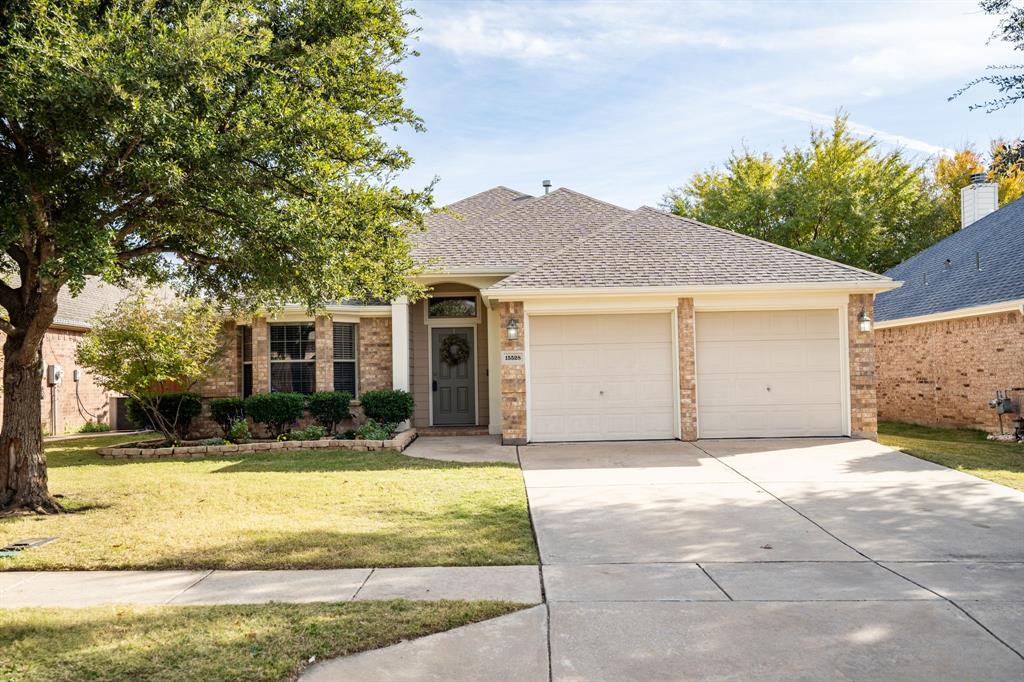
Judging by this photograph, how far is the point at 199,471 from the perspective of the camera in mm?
10844

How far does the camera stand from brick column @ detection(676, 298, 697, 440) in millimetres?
12781

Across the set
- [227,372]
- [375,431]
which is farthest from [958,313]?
[227,372]

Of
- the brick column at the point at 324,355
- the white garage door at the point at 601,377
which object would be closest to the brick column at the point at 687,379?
the white garage door at the point at 601,377

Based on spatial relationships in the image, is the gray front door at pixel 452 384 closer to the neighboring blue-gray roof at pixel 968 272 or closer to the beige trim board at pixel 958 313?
the beige trim board at pixel 958 313

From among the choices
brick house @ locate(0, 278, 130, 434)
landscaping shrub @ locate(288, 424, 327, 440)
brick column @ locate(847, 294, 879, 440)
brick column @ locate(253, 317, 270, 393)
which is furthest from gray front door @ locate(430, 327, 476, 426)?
brick house @ locate(0, 278, 130, 434)

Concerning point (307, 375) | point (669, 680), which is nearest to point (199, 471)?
point (307, 375)

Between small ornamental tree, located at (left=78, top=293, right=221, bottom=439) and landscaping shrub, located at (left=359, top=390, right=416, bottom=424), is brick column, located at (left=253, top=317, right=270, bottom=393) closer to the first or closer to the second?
small ornamental tree, located at (left=78, top=293, right=221, bottom=439)

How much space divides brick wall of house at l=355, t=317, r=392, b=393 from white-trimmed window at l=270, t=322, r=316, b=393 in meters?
0.98

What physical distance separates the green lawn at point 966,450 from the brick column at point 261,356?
11.9 meters

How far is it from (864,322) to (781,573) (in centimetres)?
872

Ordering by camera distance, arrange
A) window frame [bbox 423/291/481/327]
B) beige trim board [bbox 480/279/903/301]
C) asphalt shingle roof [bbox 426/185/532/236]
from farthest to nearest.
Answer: asphalt shingle roof [bbox 426/185/532/236]
window frame [bbox 423/291/481/327]
beige trim board [bbox 480/279/903/301]

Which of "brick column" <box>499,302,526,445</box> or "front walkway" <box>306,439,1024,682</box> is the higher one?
"brick column" <box>499,302,526,445</box>

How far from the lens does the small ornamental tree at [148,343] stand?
487 inches

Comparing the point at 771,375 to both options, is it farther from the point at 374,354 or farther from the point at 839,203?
the point at 839,203
